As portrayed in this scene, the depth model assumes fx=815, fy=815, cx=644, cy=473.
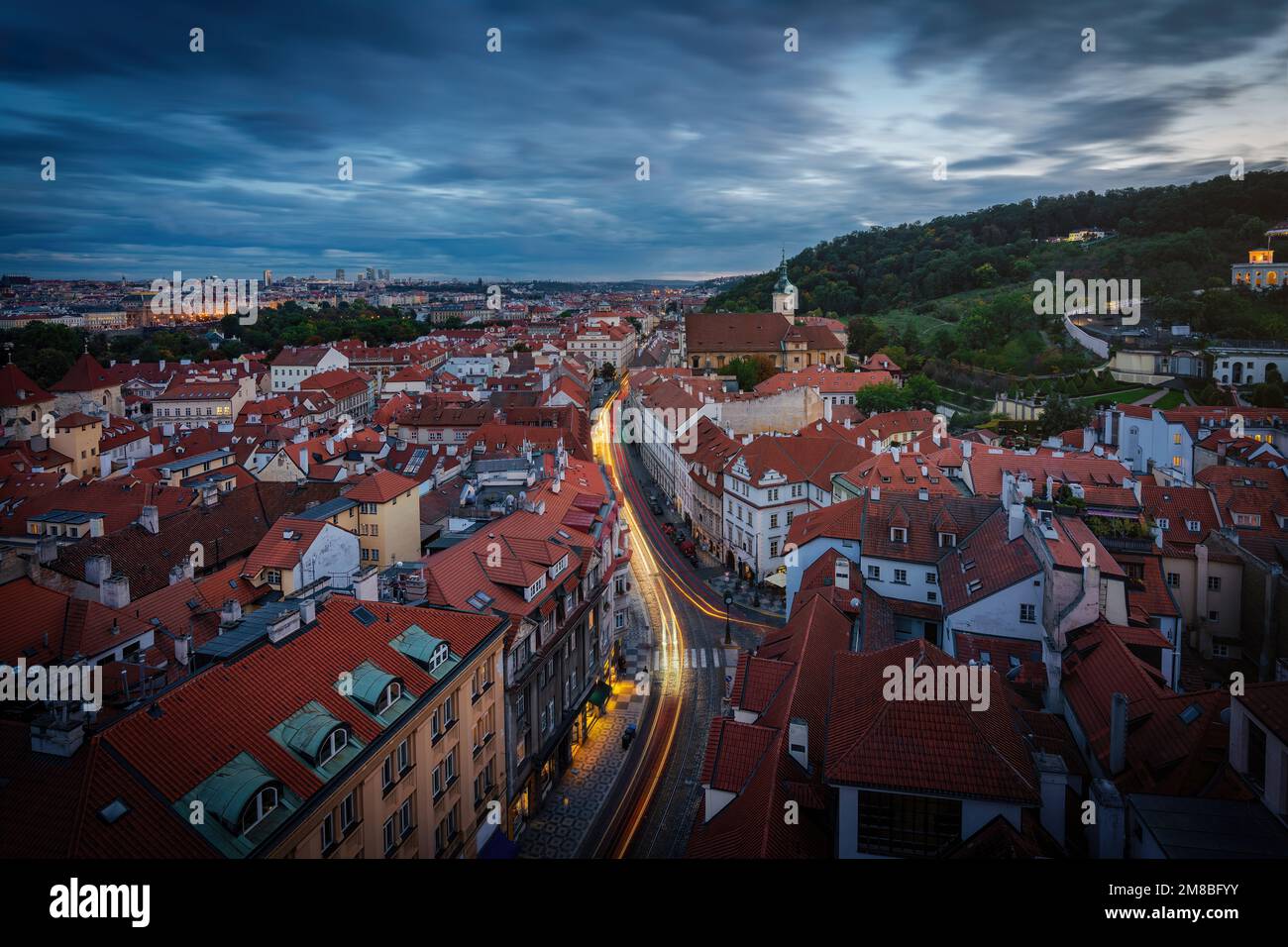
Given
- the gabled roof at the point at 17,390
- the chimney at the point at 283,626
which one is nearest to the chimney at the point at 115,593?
the chimney at the point at 283,626

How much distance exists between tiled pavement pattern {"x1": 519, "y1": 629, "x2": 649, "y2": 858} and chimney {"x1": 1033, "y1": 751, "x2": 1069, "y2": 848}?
10006mm

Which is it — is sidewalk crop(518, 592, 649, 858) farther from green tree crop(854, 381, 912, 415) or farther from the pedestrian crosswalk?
→ green tree crop(854, 381, 912, 415)

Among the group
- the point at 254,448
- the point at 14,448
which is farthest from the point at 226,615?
the point at 14,448

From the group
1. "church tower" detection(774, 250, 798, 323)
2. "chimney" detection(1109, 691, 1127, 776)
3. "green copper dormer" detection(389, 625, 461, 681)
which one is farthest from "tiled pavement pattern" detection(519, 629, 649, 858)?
"church tower" detection(774, 250, 798, 323)

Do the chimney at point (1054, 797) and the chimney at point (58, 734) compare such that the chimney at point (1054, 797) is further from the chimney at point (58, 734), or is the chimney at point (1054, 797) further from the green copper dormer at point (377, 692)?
the chimney at point (58, 734)

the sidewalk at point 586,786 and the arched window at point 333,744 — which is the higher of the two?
the arched window at point 333,744

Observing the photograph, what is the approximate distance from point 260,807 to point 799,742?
27.8ft

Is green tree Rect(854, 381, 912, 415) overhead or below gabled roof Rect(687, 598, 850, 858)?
overhead

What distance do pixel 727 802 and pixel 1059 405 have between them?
37.6 metres

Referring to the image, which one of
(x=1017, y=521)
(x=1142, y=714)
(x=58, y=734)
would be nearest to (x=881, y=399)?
(x=1017, y=521)

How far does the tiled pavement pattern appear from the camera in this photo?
17.9 meters

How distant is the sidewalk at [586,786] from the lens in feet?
58.8

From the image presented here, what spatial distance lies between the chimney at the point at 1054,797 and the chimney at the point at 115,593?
19.8m
